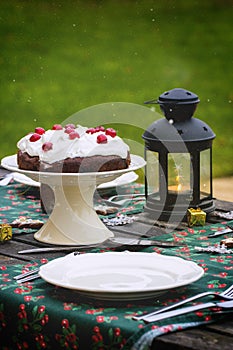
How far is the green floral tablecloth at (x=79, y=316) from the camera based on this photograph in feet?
4.65

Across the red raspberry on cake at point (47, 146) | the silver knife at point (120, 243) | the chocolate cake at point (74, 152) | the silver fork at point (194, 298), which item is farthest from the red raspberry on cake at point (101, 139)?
the silver fork at point (194, 298)

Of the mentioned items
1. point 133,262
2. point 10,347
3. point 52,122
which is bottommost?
point 52,122

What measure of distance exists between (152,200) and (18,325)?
0.82 m

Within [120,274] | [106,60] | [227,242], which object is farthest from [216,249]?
[106,60]

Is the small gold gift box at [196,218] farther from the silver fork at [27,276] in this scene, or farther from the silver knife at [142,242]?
the silver fork at [27,276]

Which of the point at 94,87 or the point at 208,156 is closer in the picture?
the point at 208,156

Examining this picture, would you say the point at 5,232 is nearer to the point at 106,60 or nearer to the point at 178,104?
the point at 178,104

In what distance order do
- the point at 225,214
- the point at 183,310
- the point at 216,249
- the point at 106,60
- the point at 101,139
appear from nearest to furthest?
the point at 183,310 → the point at 216,249 → the point at 101,139 → the point at 225,214 → the point at 106,60

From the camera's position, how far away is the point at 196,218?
2.18m

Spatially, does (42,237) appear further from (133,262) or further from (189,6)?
(189,6)

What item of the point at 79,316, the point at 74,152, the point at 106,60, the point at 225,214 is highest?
the point at 74,152

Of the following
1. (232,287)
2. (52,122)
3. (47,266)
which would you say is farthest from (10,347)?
(52,122)

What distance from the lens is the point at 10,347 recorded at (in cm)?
160

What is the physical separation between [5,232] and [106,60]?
414cm
